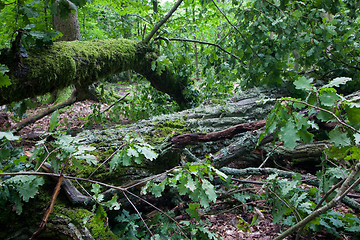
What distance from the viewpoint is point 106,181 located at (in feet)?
6.19

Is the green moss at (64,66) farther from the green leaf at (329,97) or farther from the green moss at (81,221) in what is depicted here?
the green leaf at (329,97)

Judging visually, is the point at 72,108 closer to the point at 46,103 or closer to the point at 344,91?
the point at 46,103

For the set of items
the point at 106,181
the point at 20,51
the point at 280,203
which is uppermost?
the point at 20,51

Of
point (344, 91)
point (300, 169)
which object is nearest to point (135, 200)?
point (300, 169)

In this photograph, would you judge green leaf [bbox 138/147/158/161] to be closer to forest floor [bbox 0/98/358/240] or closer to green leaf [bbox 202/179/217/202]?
green leaf [bbox 202/179/217/202]

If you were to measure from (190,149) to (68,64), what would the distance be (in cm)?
174

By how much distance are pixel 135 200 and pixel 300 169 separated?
201 cm

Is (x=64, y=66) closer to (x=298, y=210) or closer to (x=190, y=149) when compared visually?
(x=190, y=149)

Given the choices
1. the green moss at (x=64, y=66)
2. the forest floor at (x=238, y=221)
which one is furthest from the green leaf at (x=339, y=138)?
the green moss at (x=64, y=66)

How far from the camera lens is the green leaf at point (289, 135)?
101cm

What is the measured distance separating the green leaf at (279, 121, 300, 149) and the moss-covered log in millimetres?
2315

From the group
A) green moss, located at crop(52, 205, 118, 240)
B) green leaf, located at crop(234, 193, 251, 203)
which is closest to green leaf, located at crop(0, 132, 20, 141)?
green moss, located at crop(52, 205, 118, 240)

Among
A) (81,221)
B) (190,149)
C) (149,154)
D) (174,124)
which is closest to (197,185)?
(149,154)

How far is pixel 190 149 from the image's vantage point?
8.38 feet
